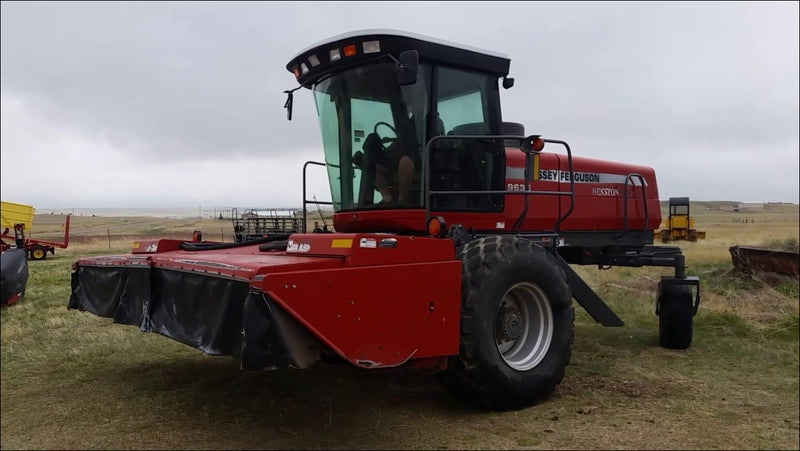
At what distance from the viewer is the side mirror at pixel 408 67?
4480 millimetres

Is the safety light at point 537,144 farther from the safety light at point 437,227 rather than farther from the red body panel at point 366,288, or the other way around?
the red body panel at point 366,288

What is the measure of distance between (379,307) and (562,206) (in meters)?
3.38

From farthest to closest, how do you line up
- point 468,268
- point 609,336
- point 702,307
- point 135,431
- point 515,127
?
point 702,307, point 609,336, point 515,127, point 468,268, point 135,431

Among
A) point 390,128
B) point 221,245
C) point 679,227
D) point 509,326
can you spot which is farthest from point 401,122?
point 679,227

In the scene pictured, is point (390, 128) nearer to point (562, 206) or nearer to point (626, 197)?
point (562, 206)

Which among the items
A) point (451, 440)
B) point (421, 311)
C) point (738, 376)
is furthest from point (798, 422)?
point (421, 311)

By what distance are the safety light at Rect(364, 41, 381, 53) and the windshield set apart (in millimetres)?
161

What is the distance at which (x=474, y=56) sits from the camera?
5340 millimetres

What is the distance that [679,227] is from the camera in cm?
2241

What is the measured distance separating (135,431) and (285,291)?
5.22 feet

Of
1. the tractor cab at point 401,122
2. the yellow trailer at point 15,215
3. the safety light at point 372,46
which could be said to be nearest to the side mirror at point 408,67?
the tractor cab at point 401,122

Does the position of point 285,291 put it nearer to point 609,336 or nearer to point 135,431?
point 135,431

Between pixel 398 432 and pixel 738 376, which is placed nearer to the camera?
pixel 398 432

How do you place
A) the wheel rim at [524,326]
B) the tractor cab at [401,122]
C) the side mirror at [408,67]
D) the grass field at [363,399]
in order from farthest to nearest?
the tractor cab at [401,122], the wheel rim at [524,326], the side mirror at [408,67], the grass field at [363,399]
